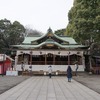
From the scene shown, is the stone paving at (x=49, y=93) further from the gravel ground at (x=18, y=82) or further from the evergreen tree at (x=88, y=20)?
the evergreen tree at (x=88, y=20)

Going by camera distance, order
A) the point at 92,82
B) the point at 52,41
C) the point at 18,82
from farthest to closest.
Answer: the point at 52,41, the point at 92,82, the point at 18,82

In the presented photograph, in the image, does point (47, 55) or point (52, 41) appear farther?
point (47, 55)

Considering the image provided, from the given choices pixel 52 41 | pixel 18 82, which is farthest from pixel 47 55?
pixel 18 82

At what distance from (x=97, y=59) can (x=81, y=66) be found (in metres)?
10.4

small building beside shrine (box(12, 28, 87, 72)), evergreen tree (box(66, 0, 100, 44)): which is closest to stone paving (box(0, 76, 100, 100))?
evergreen tree (box(66, 0, 100, 44))

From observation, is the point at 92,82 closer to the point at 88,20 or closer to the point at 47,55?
the point at 88,20

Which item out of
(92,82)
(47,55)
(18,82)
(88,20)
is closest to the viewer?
(18,82)

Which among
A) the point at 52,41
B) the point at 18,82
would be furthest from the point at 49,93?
the point at 52,41

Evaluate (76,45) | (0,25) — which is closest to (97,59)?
(76,45)

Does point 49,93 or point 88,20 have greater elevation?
point 88,20

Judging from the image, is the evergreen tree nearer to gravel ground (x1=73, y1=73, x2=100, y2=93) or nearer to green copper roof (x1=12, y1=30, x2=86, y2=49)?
green copper roof (x1=12, y1=30, x2=86, y2=49)

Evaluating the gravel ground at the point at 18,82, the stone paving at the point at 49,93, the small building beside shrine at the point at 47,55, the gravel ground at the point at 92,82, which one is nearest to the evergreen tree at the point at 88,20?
the small building beside shrine at the point at 47,55

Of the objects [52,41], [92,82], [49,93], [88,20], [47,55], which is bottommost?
[49,93]

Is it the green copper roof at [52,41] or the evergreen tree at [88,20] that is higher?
the evergreen tree at [88,20]
